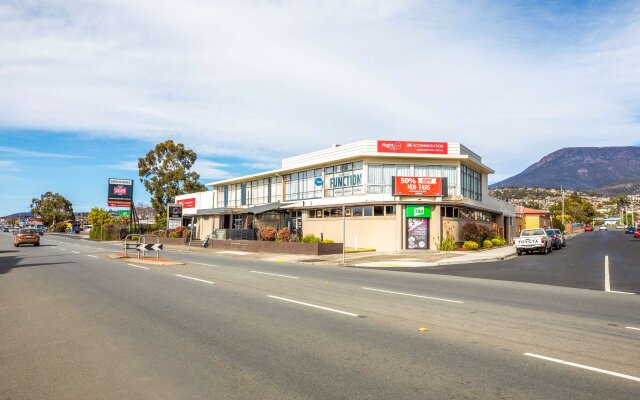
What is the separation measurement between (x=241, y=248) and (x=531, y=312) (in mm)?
30718

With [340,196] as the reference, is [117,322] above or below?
below

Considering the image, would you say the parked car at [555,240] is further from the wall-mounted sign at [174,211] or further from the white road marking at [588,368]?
the wall-mounted sign at [174,211]

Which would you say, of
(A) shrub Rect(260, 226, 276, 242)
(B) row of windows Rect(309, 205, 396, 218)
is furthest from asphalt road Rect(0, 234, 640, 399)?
(A) shrub Rect(260, 226, 276, 242)

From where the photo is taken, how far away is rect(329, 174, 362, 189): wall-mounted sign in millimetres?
36619

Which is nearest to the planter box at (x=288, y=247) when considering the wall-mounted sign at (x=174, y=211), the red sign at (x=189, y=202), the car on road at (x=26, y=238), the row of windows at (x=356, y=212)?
the row of windows at (x=356, y=212)

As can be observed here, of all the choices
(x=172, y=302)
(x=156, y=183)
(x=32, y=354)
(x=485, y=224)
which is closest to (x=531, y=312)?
(x=172, y=302)

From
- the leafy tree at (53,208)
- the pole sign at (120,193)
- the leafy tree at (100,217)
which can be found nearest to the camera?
the pole sign at (120,193)

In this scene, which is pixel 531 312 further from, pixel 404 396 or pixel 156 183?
pixel 156 183

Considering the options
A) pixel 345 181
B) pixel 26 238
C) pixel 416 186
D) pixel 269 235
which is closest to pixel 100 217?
pixel 26 238

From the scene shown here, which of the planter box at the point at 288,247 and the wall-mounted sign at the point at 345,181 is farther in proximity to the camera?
the wall-mounted sign at the point at 345,181

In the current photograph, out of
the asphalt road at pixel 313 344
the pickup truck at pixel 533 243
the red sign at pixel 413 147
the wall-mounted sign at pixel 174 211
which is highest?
the red sign at pixel 413 147

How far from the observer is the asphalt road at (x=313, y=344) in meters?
4.83

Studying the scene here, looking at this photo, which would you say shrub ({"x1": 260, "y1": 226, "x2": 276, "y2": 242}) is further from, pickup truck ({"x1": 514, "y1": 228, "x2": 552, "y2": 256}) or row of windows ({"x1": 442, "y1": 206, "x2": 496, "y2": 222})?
pickup truck ({"x1": 514, "y1": 228, "x2": 552, "y2": 256})

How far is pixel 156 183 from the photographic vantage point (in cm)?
7262
